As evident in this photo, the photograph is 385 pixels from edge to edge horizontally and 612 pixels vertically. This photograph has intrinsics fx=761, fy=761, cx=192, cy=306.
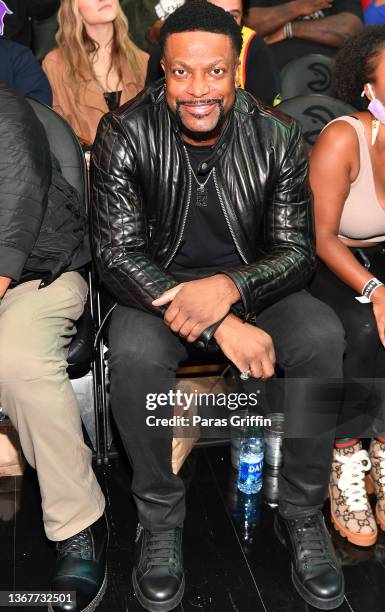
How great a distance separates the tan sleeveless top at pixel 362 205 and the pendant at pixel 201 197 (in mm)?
551

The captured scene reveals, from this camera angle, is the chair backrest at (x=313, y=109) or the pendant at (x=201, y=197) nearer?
the pendant at (x=201, y=197)

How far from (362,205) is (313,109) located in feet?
1.78

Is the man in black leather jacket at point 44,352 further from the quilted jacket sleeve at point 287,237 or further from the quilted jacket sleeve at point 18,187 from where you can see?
the quilted jacket sleeve at point 287,237

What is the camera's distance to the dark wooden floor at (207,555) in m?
A: 2.21

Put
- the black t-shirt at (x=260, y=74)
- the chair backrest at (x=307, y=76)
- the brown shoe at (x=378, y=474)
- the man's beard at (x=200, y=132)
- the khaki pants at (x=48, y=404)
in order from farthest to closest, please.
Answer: the chair backrest at (x=307, y=76)
the black t-shirt at (x=260, y=74)
the brown shoe at (x=378, y=474)
the man's beard at (x=200, y=132)
the khaki pants at (x=48, y=404)

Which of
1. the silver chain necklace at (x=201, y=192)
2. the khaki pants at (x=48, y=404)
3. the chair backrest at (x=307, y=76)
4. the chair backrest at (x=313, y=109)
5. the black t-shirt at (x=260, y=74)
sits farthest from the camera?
the chair backrest at (x=307, y=76)

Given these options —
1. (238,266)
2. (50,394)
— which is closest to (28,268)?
(50,394)

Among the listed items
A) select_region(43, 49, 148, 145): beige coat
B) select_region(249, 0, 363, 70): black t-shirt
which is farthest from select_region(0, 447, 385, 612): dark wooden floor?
select_region(249, 0, 363, 70): black t-shirt

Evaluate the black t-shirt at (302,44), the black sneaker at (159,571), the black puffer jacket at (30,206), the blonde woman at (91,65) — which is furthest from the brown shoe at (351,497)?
the black t-shirt at (302,44)

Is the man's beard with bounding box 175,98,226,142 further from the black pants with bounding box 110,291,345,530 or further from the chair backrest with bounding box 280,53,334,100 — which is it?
the chair backrest with bounding box 280,53,334,100

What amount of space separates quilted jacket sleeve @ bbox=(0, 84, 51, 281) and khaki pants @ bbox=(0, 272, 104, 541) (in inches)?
5.1

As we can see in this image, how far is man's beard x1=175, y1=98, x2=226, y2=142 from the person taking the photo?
7.35 ft

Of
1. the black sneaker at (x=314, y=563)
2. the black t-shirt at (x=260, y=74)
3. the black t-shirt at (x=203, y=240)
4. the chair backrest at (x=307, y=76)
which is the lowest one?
the black sneaker at (x=314, y=563)

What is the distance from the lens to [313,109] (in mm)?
2955
